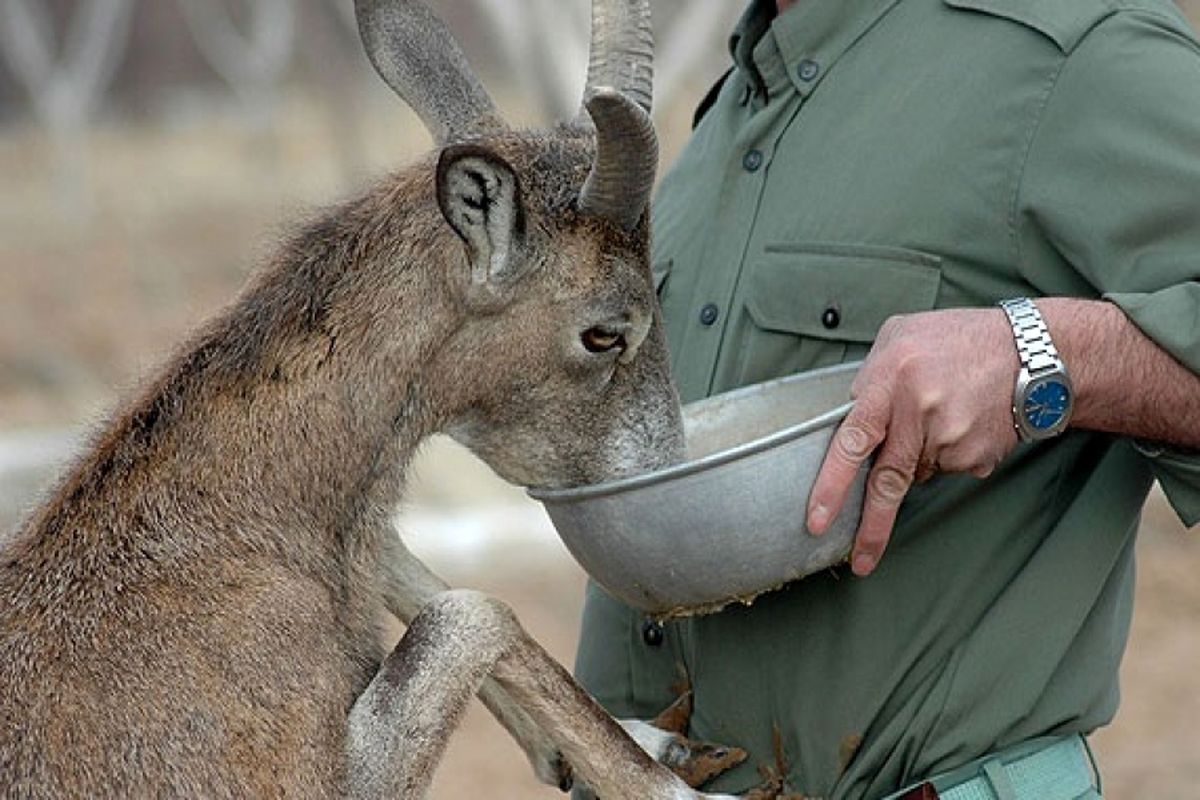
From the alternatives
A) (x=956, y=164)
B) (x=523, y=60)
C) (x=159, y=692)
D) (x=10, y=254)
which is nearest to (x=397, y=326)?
(x=159, y=692)

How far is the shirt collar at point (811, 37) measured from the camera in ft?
14.1

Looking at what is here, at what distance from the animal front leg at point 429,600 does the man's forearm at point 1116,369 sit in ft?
4.17

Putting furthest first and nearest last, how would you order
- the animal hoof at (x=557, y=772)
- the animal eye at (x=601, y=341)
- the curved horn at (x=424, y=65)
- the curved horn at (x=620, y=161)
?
the curved horn at (x=424, y=65) → the animal hoof at (x=557, y=772) → the animal eye at (x=601, y=341) → the curved horn at (x=620, y=161)

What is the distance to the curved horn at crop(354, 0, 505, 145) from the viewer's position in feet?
15.0

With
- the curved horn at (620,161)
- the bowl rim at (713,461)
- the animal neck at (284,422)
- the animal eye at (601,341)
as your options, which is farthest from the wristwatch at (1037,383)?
the animal neck at (284,422)

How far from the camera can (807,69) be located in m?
4.32

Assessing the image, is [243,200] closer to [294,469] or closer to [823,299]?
[294,469]

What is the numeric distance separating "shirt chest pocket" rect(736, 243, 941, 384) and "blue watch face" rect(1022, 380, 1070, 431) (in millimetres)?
362

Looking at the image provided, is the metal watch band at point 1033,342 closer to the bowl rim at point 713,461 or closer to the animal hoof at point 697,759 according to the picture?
the bowl rim at point 713,461

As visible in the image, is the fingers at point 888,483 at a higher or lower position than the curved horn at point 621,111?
lower

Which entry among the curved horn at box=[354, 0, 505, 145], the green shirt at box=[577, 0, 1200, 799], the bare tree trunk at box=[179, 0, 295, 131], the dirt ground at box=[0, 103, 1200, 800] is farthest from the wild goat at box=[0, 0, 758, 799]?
the bare tree trunk at box=[179, 0, 295, 131]

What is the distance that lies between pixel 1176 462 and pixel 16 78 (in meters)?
30.5

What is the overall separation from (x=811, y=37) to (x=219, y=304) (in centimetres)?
132

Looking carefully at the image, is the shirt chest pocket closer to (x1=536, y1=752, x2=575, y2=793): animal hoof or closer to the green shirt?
the green shirt
